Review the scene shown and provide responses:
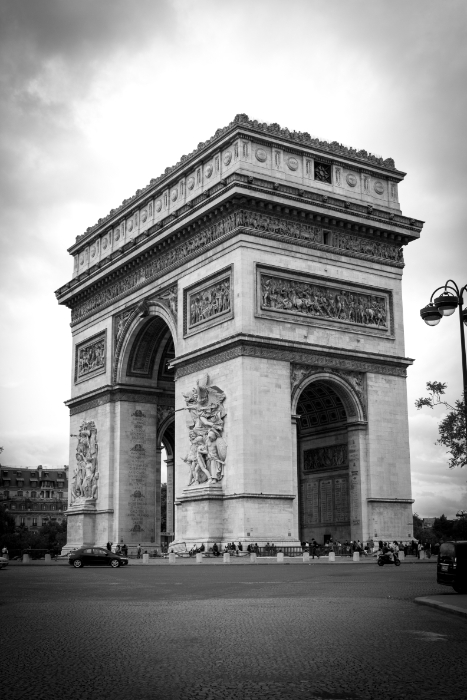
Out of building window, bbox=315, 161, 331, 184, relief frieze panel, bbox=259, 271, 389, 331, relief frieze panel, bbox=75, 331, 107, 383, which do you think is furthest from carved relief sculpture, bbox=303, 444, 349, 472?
relief frieze panel, bbox=75, 331, 107, 383

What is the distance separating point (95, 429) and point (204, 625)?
40415 mm

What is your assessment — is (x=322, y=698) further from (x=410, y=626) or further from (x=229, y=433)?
(x=229, y=433)

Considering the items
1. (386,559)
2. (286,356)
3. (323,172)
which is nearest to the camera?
(386,559)

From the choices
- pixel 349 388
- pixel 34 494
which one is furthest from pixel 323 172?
pixel 34 494

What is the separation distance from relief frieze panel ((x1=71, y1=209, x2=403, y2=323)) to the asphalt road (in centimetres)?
2463

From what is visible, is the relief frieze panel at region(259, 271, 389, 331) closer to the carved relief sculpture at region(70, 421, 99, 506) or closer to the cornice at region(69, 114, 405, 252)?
the cornice at region(69, 114, 405, 252)

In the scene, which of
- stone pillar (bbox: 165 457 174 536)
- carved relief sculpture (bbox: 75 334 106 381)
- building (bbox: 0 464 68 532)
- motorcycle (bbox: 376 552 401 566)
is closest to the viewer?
motorcycle (bbox: 376 552 401 566)

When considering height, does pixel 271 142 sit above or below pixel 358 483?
above

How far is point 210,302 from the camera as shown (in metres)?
43.3

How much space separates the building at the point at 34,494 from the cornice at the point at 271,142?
8106 cm

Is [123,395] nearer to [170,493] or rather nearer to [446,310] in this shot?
[170,493]

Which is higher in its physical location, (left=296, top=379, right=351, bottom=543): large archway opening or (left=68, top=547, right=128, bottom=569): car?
(left=296, top=379, right=351, bottom=543): large archway opening

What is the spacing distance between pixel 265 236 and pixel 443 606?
Result: 93.0 ft

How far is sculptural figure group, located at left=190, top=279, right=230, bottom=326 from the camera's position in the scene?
42188 millimetres
